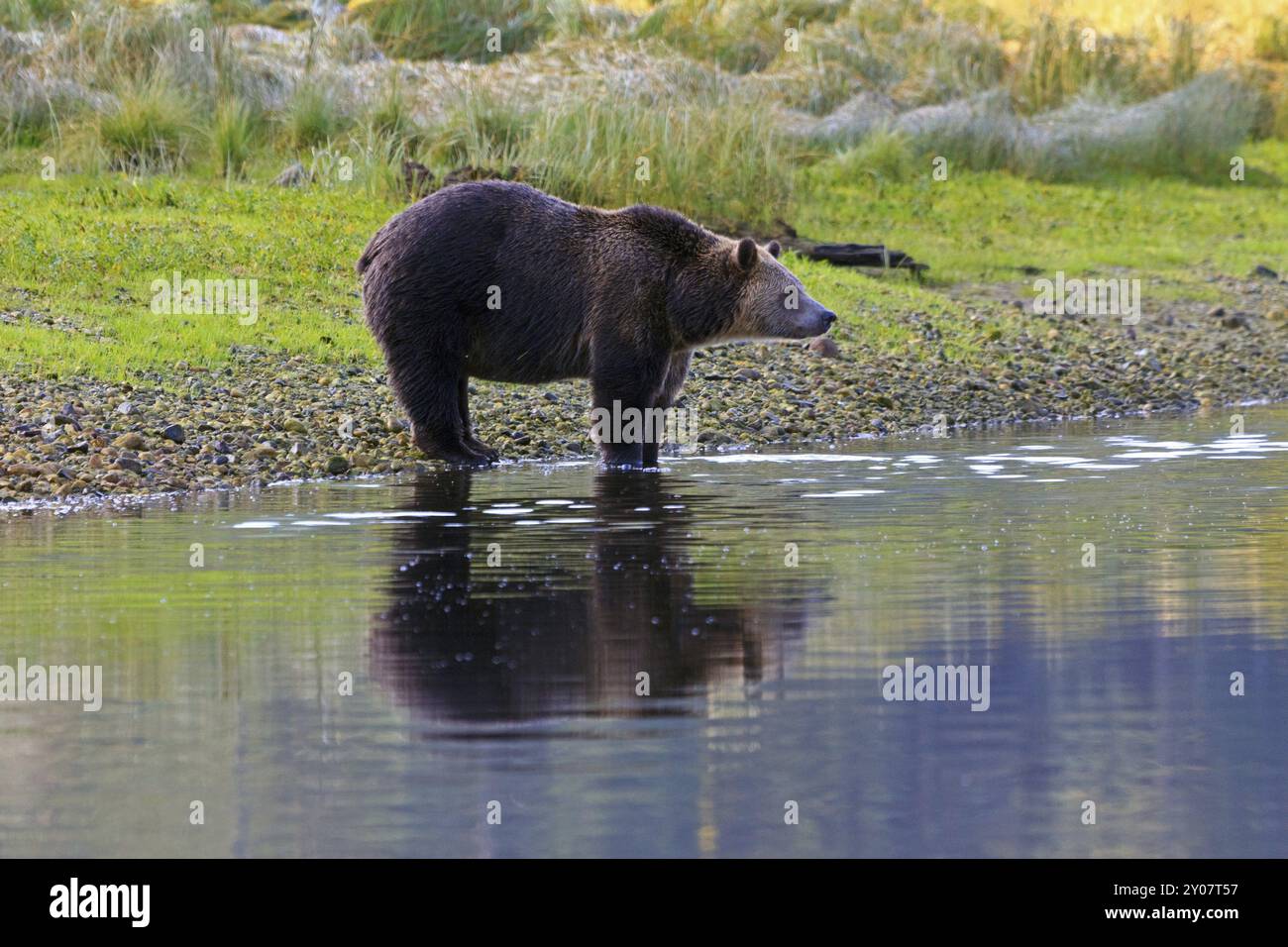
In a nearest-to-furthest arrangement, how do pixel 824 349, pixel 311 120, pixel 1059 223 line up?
pixel 824 349 → pixel 311 120 → pixel 1059 223

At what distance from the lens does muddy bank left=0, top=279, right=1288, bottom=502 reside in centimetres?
1330

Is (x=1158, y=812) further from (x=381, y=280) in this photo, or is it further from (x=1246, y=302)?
(x=1246, y=302)

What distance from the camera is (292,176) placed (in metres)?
21.5

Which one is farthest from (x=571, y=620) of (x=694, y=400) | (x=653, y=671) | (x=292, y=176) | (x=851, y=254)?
(x=851, y=254)

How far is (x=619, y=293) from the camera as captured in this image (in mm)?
13859

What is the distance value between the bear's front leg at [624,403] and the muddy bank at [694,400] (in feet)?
3.61

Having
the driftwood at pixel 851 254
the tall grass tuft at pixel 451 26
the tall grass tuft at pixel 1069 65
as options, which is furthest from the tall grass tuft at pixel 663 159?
the tall grass tuft at pixel 1069 65

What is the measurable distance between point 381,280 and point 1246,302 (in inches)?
492

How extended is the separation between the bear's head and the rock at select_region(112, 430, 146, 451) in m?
3.81

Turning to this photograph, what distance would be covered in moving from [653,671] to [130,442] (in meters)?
6.84

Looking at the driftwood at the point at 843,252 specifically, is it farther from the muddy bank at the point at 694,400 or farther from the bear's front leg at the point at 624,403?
the bear's front leg at the point at 624,403

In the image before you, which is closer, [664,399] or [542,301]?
[542,301]

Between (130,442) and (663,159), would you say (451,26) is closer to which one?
(663,159)

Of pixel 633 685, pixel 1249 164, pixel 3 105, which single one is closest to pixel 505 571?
pixel 633 685
